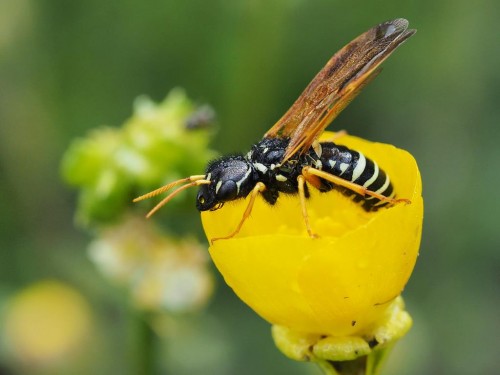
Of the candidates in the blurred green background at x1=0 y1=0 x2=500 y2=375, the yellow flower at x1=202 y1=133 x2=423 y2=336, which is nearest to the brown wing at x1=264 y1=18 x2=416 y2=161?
the yellow flower at x1=202 y1=133 x2=423 y2=336

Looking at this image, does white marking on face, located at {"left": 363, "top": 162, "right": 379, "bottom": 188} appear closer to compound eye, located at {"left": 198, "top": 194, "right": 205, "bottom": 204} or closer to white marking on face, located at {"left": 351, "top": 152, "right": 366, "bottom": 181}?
white marking on face, located at {"left": 351, "top": 152, "right": 366, "bottom": 181}

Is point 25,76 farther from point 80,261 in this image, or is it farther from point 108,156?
point 108,156

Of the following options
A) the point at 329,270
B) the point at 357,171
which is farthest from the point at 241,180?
the point at 329,270

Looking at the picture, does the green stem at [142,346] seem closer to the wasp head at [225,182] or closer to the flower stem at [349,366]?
the wasp head at [225,182]

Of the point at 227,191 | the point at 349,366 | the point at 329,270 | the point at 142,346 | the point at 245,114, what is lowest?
the point at 349,366

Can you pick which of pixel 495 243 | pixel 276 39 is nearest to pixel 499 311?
pixel 495 243

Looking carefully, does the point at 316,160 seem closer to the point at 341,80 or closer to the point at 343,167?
the point at 343,167
